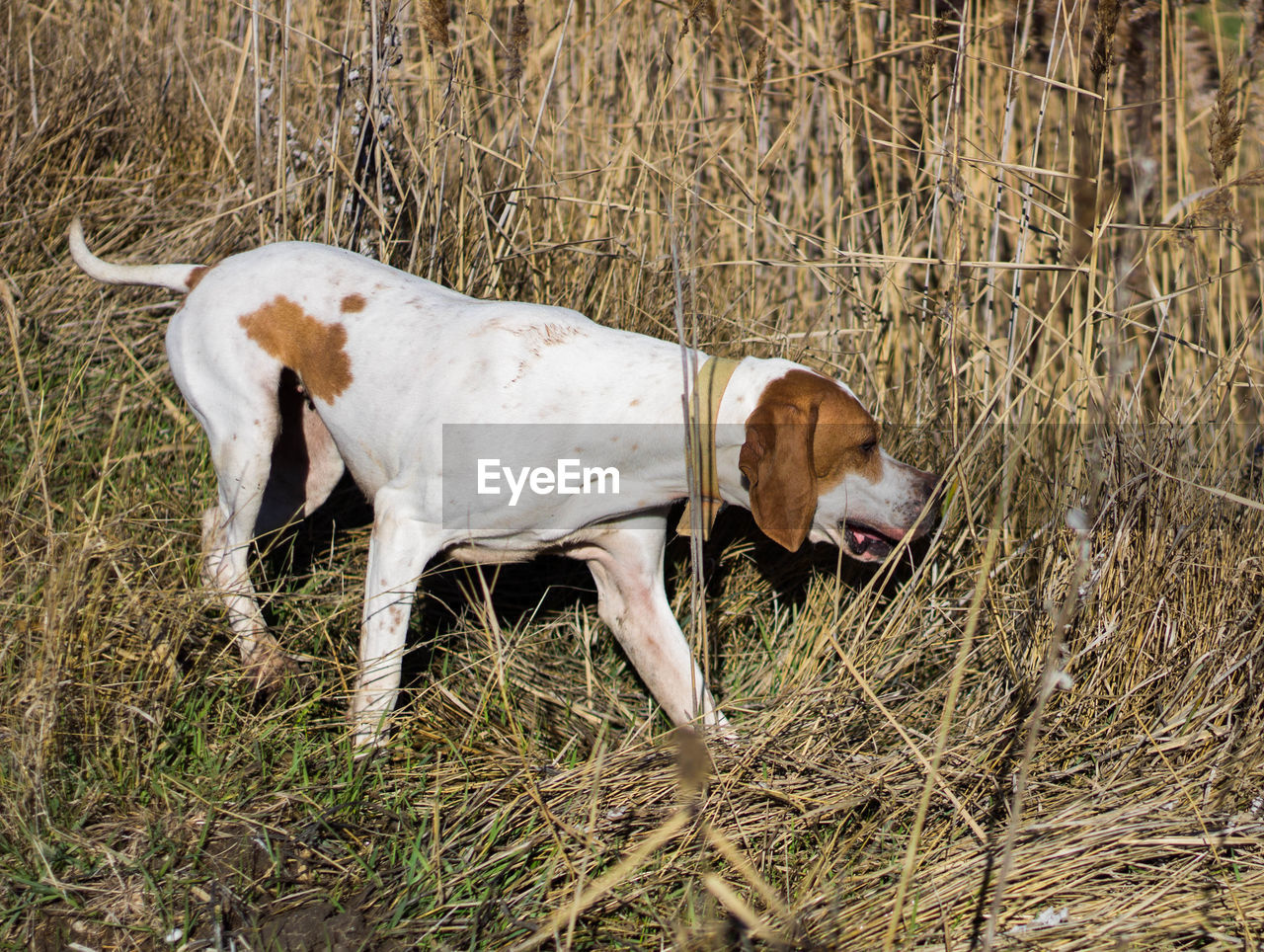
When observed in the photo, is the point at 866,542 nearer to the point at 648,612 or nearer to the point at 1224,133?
the point at 648,612

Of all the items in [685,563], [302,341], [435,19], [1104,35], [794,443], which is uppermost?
[435,19]

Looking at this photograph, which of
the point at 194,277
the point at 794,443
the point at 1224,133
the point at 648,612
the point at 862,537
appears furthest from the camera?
the point at 194,277

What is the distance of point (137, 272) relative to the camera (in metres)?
3.27

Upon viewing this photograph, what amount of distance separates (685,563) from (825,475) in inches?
27.9

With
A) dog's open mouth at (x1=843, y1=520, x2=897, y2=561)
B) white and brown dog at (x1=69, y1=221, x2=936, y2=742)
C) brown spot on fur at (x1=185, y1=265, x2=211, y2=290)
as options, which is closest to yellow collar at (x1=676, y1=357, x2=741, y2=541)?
white and brown dog at (x1=69, y1=221, x2=936, y2=742)

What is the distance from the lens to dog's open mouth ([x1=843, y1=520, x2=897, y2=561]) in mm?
2902

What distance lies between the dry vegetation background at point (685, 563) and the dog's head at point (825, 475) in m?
0.19

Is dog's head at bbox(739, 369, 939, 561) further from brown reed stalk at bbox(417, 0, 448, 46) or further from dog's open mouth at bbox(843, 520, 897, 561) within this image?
brown reed stalk at bbox(417, 0, 448, 46)

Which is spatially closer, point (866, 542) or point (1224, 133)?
point (1224, 133)

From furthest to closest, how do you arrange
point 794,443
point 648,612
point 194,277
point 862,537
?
1. point 194,277
2. point 648,612
3. point 862,537
4. point 794,443

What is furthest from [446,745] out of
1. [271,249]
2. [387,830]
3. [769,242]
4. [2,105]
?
[2,105]

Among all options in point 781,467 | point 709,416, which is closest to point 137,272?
point 709,416

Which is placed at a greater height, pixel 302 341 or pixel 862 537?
pixel 302 341

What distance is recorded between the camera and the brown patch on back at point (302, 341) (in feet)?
9.68
